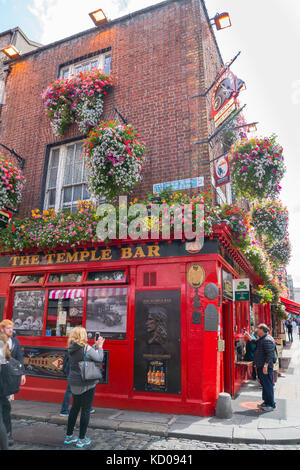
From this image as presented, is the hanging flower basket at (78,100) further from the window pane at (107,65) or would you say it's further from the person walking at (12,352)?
the person walking at (12,352)

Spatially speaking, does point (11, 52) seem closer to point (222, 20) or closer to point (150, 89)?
point (150, 89)

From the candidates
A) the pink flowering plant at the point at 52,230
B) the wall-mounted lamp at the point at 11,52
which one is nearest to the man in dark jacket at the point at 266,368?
the pink flowering plant at the point at 52,230

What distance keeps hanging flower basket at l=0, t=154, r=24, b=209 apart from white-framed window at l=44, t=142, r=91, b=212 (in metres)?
1.07

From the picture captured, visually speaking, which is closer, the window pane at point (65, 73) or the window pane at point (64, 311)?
the window pane at point (64, 311)

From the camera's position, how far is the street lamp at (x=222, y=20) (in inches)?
379

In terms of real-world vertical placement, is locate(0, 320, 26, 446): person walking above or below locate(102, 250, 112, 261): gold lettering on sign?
below

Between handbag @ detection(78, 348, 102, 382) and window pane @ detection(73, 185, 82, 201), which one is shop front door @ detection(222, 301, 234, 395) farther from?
window pane @ detection(73, 185, 82, 201)

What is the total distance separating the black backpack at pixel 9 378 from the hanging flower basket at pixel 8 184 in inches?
220

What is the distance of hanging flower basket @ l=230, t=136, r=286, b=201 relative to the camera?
8.13 meters

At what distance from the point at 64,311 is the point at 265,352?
531 cm

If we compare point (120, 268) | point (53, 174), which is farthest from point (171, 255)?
point (53, 174)

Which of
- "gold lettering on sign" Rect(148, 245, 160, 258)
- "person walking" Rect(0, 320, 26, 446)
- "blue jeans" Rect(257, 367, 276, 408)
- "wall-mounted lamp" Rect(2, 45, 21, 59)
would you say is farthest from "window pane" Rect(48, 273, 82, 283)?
"wall-mounted lamp" Rect(2, 45, 21, 59)

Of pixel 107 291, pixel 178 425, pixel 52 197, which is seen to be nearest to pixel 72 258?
pixel 107 291

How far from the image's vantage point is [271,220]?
1210cm
